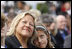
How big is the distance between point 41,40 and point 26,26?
0.38 metres

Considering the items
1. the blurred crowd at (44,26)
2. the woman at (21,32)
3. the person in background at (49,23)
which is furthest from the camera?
the person in background at (49,23)

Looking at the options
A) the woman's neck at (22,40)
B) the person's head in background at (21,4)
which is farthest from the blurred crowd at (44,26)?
the person's head in background at (21,4)

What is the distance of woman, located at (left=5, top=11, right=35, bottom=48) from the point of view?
16.5ft

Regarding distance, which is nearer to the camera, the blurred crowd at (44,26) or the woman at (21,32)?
the blurred crowd at (44,26)

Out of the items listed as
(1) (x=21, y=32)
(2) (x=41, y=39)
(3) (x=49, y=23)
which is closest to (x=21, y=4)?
(3) (x=49, y=23)

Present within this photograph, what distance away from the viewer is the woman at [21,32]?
504 centimetres

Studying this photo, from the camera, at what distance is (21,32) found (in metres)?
5.08

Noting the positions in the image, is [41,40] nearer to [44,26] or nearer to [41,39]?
[41,39]

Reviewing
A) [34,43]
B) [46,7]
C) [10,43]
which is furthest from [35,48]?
[46,7]

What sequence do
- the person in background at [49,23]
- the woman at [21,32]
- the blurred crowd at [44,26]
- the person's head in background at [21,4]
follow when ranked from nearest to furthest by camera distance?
the blurred crowd at [44,26], the woman at [21,32], the person in background at [49,23], the person's head in background at [21,4]

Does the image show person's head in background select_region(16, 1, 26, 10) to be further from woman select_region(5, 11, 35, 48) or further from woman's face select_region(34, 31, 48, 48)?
woman's face select_region(34, 31, 48, 48)

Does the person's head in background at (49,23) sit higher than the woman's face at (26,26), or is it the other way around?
the woman's face at (26,26)

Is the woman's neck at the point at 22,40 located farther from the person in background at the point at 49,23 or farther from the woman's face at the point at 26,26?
the person in background at the point at 49,23

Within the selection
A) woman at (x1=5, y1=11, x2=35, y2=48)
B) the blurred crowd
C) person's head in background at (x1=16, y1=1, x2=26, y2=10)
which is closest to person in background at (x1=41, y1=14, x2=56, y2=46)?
the blurred crowd
